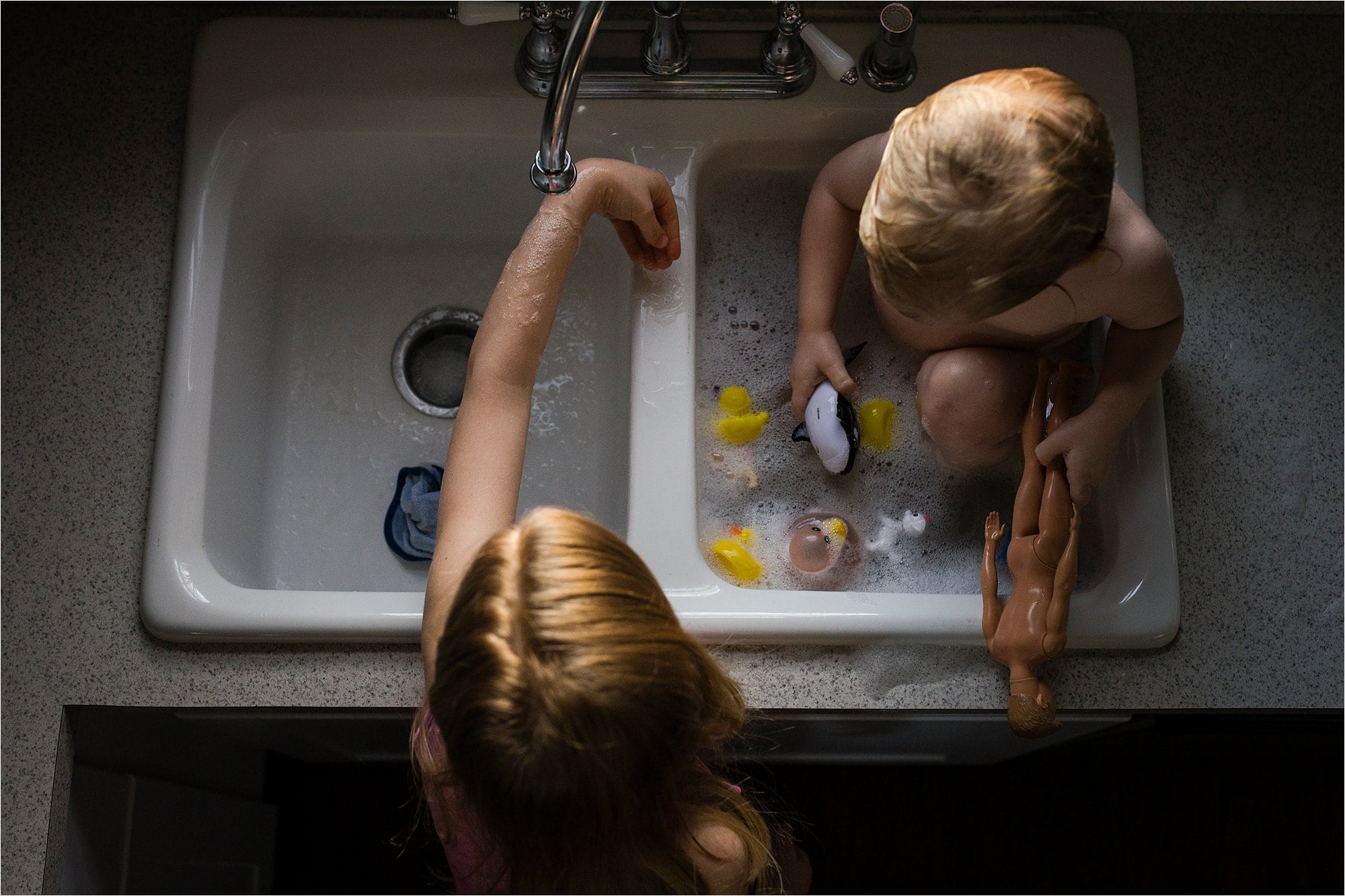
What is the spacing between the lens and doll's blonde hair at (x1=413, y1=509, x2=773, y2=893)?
24.0 inches

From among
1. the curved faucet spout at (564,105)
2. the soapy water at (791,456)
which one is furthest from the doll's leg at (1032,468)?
the curved faucet spout at (564,105)

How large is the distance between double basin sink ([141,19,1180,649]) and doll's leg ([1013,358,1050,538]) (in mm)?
80

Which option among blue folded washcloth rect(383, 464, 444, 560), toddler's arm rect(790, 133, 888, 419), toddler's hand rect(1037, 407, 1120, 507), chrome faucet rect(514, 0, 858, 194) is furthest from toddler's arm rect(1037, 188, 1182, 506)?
blue folded washcloth rect(383, 464, 444, 560)

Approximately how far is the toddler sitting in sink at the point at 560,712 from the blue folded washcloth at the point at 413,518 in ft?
0.77

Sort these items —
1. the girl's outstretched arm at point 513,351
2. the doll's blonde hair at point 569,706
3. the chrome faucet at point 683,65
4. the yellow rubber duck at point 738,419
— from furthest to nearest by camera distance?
the yellow rubber duck at point 738,419
the chrome faucet at point 683,65
the girl's outstretched arm at point 513,351
the doll's blonde hair at point 569,706

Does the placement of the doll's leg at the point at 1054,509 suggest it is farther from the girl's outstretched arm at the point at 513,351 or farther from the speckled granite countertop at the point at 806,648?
the girl's outstretched arm at the point at 513,351

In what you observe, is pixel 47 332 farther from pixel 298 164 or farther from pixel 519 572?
pixel 519 572

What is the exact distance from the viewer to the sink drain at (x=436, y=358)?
1161 mm

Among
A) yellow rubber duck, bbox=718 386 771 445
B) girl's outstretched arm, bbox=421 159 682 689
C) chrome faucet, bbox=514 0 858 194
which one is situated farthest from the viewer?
yellow rubber duck, bbox=718 386 771 445

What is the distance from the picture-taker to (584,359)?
1.17 meters

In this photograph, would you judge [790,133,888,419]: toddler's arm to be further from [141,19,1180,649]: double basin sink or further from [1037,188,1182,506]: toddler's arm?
[1037,188,1182,506]: toddler's arm

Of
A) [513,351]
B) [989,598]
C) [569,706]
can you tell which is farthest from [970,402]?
[569,706]

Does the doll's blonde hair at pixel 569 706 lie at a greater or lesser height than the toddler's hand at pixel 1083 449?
lesser

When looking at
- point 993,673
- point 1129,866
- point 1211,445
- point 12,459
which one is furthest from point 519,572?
point 1129,866
